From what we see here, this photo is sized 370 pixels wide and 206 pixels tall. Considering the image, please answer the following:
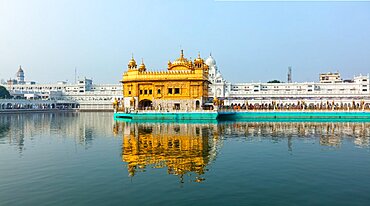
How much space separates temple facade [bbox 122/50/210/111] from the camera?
5091 cm

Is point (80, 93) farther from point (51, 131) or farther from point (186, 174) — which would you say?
point (186, 174)

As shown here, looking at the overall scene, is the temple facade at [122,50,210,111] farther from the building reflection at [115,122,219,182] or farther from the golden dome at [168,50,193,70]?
the building reflection at [115,122,219,182]

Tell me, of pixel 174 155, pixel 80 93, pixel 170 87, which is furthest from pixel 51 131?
pixel 80 93

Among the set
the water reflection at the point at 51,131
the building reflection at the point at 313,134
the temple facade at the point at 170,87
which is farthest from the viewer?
the temple facade at the point at 170,87

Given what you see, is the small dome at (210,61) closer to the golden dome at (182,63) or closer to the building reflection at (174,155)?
the golden dome at (182,63)

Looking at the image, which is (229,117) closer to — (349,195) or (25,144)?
(25,144)

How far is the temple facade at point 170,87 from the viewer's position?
5091 centimetres

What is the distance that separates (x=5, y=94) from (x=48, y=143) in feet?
298

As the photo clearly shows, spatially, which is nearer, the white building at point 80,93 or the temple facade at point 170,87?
the temple facade at point 170,87

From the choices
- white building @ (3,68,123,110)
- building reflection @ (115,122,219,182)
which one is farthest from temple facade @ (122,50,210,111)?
white building @ (3,68,123,110)

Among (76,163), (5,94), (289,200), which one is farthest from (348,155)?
(5,94)

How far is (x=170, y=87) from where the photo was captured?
51.9 meters

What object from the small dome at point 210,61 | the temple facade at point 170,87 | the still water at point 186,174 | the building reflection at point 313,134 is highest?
the small dome at point 210,61

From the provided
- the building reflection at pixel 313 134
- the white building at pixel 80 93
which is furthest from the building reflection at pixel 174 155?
the white building at pixel 80 93
